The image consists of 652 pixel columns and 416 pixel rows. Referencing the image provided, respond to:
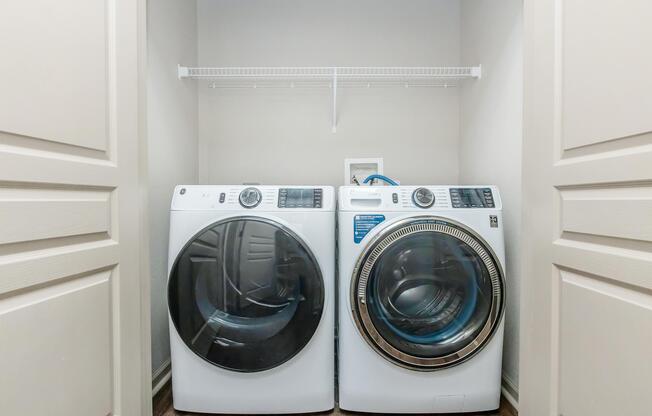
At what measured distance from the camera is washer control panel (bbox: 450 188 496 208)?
4.31ft

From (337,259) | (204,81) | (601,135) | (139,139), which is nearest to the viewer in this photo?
(601,135)

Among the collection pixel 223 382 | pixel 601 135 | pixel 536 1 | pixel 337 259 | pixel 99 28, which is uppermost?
pixel 536 1

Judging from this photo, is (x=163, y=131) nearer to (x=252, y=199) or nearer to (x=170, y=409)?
(x=252, y=199)

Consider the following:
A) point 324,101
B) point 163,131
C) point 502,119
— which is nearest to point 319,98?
point 324,101

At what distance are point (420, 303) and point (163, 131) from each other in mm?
1442

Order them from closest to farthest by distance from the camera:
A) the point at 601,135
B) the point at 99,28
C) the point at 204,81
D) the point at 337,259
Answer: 1. the point at 601,135
2. the point at 99,28
3. the point at 337,259
4. the point at 204,81

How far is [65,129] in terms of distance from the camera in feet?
2.48

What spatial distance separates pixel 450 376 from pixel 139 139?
1.48 m

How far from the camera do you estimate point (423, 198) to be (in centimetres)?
131

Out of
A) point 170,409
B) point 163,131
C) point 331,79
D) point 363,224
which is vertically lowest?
point 170,409

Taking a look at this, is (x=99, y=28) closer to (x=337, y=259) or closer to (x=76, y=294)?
(x=76, y=294)

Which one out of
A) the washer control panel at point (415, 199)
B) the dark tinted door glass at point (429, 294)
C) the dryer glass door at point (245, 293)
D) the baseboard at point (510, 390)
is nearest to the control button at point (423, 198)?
the washer control panel at point (415, 199)

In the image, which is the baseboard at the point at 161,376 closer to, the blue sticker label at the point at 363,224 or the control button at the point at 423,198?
the blue sticker label at the point at 363,224

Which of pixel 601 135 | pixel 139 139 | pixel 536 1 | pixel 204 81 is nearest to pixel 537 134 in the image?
pixel 601 135
